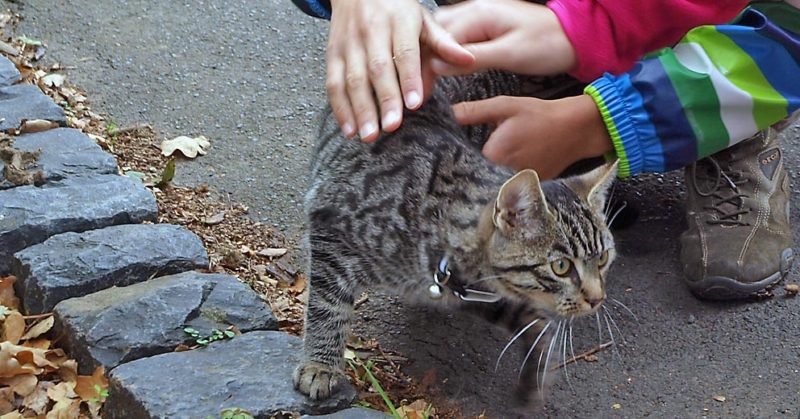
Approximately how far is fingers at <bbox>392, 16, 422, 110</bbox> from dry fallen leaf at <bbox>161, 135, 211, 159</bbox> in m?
1.61

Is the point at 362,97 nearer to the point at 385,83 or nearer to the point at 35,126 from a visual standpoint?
the point at 385,83

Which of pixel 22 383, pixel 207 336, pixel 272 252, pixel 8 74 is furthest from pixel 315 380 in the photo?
pixel 8 74

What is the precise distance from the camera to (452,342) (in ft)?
9.70

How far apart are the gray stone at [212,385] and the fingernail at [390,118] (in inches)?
28.0

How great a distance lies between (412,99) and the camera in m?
2.27

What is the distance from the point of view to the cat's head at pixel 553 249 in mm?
2396

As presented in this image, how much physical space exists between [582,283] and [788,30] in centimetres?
121

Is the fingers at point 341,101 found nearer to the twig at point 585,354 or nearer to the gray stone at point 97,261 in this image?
the gray stone at point 97,261

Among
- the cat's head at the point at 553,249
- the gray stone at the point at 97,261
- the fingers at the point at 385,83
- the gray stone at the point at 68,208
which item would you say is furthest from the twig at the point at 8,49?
the cat's head at the point at 553,249

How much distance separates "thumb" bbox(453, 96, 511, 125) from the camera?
114 inches

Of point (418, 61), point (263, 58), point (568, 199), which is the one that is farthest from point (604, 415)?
point (263, 58)

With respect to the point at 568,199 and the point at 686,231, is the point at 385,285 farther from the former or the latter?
the point at 686,231

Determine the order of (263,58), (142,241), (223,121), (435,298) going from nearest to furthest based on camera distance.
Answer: (435,298) → (142,241) → (223,121) → (263,58)

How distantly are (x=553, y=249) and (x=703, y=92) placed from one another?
34.4 inches
